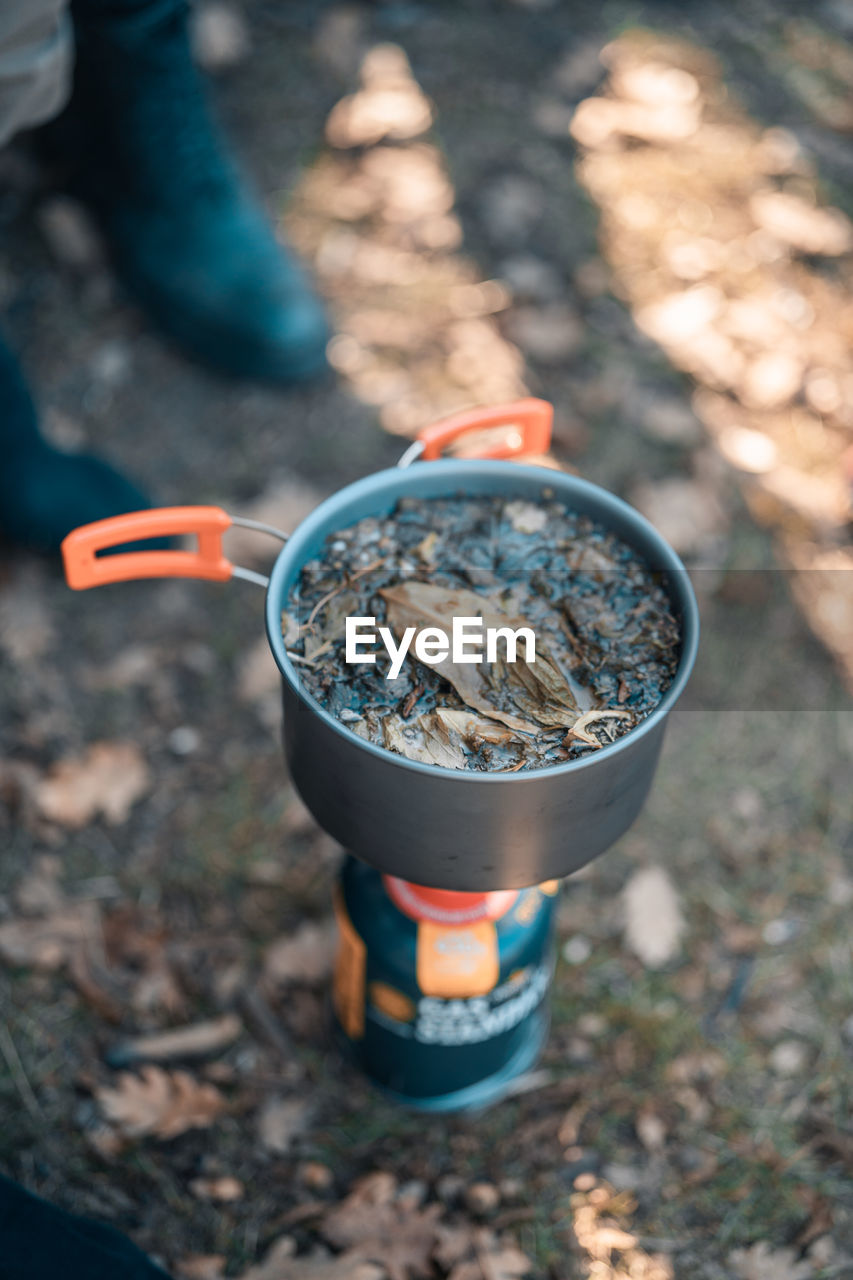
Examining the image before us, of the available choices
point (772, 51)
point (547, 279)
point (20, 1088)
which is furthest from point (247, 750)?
point (772, 51)

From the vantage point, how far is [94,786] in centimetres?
237

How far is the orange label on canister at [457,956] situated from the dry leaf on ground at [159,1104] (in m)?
0.58

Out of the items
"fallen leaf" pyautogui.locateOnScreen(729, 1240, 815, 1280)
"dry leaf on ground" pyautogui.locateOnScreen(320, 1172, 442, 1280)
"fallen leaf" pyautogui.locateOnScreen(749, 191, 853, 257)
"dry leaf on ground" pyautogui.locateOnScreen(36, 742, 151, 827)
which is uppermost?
"fallen leaf" pyautogui.locateOnScreen(749, 191, 853, 257)

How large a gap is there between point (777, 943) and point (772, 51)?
383 cm

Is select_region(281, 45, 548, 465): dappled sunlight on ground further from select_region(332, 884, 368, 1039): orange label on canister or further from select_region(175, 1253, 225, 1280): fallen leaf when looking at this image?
select_region(175, 1253, 225, 1280): fallen leaf

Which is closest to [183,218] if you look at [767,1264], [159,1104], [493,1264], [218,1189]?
[159,1104]

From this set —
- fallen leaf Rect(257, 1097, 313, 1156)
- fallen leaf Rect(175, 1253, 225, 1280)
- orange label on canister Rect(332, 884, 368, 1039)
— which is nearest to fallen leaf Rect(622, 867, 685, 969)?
orange label on canister Rect(332, 884, 368, 1039)

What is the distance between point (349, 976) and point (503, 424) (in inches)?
40.1

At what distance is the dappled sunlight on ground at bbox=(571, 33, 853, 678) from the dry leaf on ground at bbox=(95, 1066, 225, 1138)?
184cm

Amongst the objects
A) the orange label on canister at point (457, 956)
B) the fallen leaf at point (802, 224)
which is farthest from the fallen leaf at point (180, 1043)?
the fallen leaf at point (802, 224)

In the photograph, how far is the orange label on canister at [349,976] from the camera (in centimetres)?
178

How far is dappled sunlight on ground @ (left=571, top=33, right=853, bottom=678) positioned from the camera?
2.96 meters

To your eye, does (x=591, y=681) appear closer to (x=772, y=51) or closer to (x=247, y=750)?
(x=247, y=750)

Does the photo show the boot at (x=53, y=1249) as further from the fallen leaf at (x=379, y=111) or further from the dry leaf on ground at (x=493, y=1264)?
the fallen leaf at (x=379, y=111)
